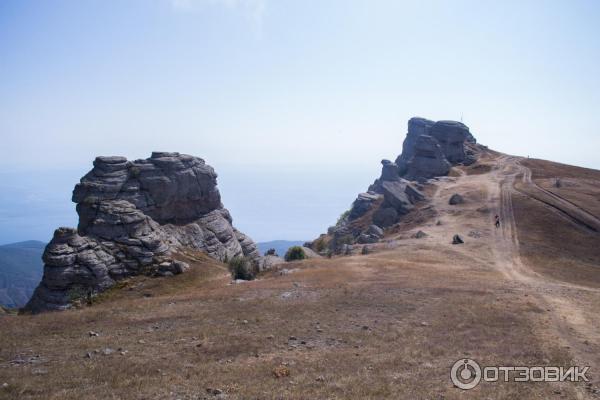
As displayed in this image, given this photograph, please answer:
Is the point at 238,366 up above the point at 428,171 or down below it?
below

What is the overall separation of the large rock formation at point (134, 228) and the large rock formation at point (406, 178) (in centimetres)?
2231

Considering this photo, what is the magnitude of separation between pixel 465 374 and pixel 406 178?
298ft

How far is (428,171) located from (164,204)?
63.3m

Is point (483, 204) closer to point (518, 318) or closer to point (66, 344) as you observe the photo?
point (518, 318)

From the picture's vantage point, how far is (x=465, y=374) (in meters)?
18.2

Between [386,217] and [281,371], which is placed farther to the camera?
[386,217]

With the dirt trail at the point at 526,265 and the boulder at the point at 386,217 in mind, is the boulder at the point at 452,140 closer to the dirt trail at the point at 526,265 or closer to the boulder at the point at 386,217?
the dirt trail at the point at 526,265

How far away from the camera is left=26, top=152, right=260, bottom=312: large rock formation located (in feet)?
141

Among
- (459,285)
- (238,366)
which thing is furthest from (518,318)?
(238,366)

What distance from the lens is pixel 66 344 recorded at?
2184 centimetres

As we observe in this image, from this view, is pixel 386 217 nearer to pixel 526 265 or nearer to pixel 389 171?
pixel 389 171

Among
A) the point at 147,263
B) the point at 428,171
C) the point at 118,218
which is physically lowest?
the point at 147,263

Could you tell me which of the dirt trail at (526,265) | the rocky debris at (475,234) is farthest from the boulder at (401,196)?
the rocky debris at (475,234)

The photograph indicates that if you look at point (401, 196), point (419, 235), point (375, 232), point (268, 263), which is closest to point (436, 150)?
point (401, 196)
